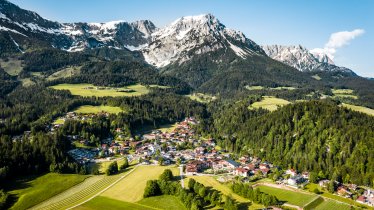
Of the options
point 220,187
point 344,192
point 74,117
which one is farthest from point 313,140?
point 74,117

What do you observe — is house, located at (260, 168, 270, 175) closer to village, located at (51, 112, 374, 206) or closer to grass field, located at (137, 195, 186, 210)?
village, located at (51, 112, 374, 206)

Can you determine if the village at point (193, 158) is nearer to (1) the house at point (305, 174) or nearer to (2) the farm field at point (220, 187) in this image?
(1) the house at point (305, 174)

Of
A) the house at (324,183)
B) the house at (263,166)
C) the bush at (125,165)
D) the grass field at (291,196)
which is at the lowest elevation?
the grass field at (291,196)

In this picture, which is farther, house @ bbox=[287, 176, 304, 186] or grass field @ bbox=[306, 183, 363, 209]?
house @ bbox=[287, 176, 304, 186]

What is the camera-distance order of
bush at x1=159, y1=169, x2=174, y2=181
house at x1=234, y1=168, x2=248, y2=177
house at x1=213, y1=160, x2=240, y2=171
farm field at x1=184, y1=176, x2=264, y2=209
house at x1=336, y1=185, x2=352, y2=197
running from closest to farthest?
farm field at x1=184, y1=176, x2=264, y2=209 → house at x1=336, y1=185, x2=352, y2=197 → bush at x1=159, y1=169, x2=174, y2=181 → house at x1=234, y1=168, x2=248, y2=177 → house at x1=213, y1=160, x2=240, y2=171

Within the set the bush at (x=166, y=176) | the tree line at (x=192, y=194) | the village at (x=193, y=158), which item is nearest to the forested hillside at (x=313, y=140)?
the village at (x=193, y=158)

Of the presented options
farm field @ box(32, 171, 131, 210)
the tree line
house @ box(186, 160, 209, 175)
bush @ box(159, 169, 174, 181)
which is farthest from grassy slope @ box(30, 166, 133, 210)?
house @ box(186, 160, 209, 175)

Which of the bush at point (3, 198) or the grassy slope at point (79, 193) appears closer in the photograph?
the bush at point (3, 198)
